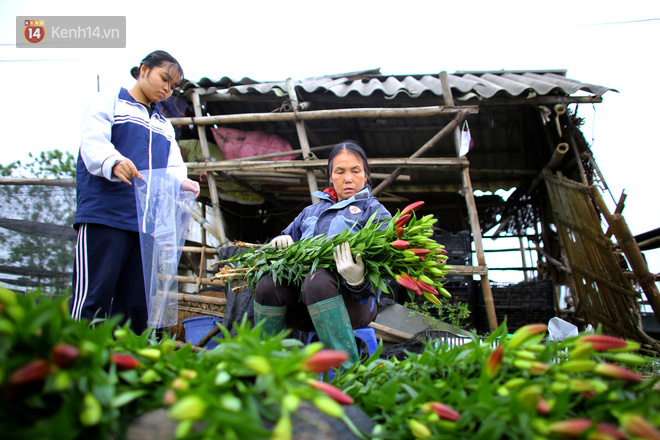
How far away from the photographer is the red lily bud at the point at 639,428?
576 millimetres

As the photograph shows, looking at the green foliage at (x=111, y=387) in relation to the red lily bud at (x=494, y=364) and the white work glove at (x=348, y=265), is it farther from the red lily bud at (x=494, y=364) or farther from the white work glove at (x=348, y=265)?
the white work glove at (x=348, y=265)

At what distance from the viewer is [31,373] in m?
0.56

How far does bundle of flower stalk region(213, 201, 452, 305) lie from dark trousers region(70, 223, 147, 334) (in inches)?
28.6

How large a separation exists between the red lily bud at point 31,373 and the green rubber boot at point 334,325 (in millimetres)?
1207

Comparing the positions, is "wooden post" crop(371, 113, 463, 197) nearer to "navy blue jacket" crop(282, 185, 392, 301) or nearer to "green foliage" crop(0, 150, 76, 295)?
"navy blue jacket" crop(282, 185, 392, 301)

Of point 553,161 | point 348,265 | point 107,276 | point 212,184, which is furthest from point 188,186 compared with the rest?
point 553,161

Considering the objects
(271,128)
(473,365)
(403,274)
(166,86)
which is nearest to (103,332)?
(473,365)

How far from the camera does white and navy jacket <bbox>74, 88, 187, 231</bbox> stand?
1.91m

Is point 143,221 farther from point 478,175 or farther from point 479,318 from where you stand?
point 478,175

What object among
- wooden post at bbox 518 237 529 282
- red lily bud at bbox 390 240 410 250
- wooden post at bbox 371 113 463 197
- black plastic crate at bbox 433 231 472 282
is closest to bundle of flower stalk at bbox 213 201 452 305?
red lily bud at bbox 390 240 410 250

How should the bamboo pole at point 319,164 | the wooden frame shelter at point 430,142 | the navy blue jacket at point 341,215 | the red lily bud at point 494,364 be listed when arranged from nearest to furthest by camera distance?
the red lily bud at point 494,364, the navy blue jacket at point 341,215, the bamboo pole at point 319,164, the wooden frame shelter at point 430,142

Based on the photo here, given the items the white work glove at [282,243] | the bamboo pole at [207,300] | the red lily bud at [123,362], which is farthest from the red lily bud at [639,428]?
the bamboo pole at [207,300]

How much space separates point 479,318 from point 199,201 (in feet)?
16.2

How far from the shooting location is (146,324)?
2.08 metres
